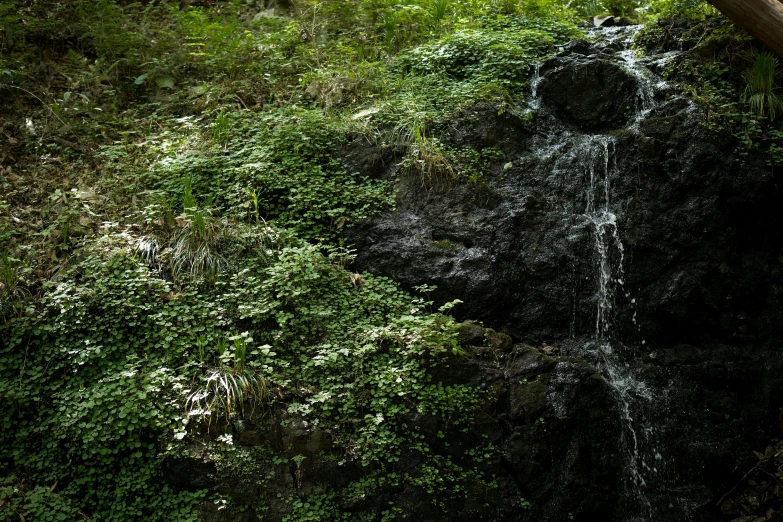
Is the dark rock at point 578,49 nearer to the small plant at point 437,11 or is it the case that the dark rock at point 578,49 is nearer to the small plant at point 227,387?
the small plant at point 437,11

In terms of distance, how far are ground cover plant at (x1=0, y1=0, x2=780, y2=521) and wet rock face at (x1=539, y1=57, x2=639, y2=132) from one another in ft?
1.67

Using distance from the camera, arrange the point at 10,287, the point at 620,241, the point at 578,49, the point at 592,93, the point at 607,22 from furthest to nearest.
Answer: the point at 607,22 < the point at 578,49 < the point at 592,93 < the point at 620,241 < the point at 10,287

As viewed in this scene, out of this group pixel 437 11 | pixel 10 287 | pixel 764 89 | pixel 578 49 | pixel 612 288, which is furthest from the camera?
pixel 437 11

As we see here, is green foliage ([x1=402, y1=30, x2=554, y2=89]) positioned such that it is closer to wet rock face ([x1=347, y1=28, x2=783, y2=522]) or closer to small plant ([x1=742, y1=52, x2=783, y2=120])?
wet rock face ([x1=347, y1=28, x2=783, y2=522])

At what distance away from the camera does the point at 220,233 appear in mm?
5770

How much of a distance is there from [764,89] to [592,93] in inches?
68.7

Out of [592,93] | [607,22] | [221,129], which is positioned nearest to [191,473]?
[221,129]

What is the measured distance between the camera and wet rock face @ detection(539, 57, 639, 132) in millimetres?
6848

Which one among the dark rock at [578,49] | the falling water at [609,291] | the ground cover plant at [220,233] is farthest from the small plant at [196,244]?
the dark rock at [578,49]

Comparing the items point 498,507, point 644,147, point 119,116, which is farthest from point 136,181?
point 644,147

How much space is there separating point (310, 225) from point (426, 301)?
1506 millimetres

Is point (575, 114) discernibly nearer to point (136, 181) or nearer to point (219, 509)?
point (136, 181)

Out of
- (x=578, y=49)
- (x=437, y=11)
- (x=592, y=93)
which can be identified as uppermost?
(x=437, y=11)

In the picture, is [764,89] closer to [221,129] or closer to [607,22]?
[607,22]
